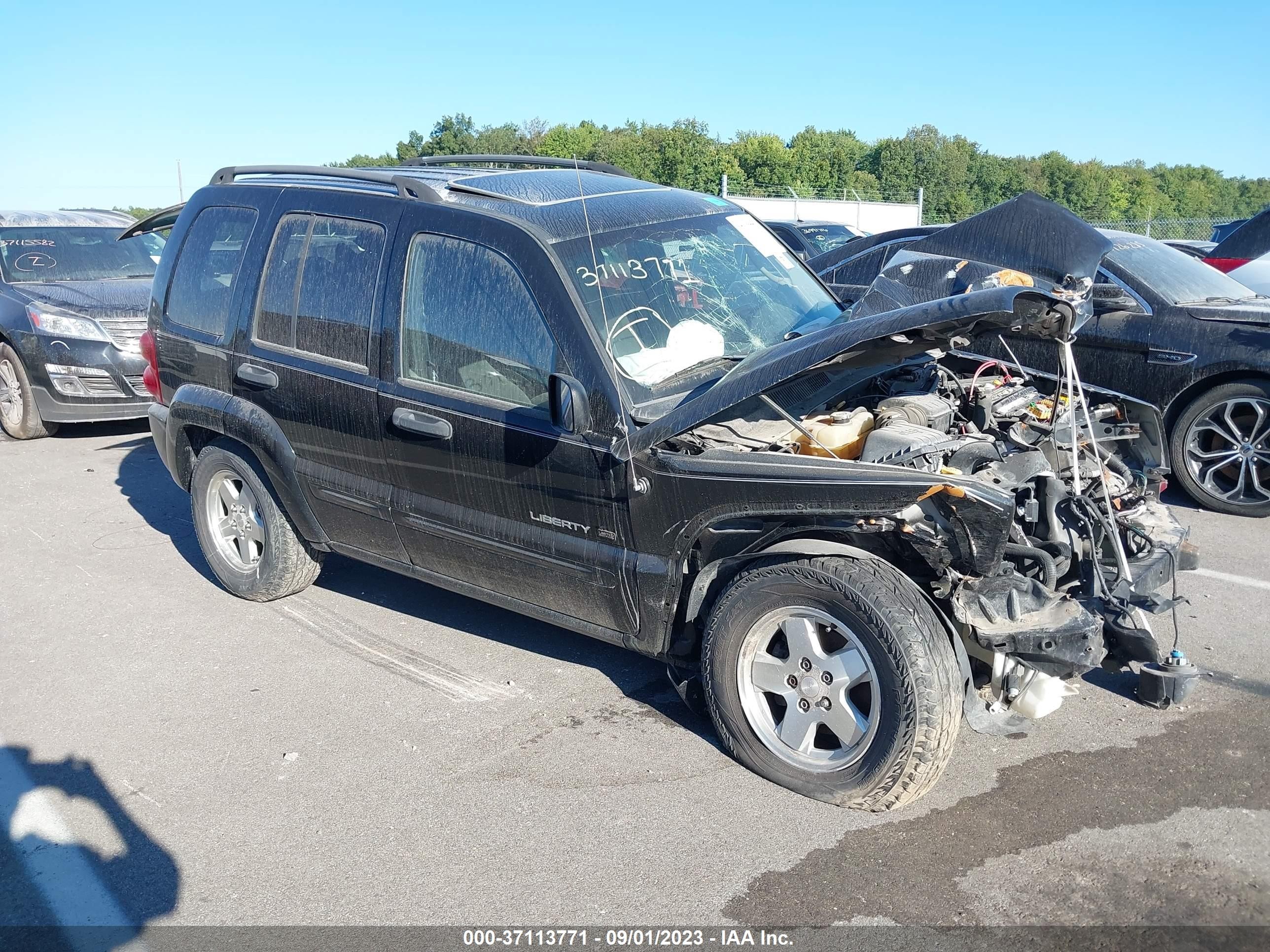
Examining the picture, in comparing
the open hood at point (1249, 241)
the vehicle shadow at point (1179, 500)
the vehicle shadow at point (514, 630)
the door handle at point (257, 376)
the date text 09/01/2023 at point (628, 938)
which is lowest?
the date text 09/01/2023 at point (628, 938)

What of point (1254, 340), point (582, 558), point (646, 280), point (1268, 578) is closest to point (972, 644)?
point (582, 558)

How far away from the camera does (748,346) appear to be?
13.7ft

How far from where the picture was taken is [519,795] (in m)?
3.63

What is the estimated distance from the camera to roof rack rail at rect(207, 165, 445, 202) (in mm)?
4270

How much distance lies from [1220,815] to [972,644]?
91 cm

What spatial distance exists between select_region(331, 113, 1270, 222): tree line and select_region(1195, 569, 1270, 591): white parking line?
31920mm

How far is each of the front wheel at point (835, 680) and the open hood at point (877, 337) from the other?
1.90 feet

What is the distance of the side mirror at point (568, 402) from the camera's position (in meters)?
3.55

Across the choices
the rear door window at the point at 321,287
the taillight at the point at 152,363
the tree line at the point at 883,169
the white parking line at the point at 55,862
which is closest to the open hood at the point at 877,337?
the rear door window at the point at 321,287

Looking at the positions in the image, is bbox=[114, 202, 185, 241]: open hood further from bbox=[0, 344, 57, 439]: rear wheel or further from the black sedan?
the black sedan

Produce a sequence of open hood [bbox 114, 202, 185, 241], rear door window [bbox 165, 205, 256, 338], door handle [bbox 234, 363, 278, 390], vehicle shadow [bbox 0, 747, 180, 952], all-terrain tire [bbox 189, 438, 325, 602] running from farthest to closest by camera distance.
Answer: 1. open hood [bbox 114, 202, 185, 241]
2. all-terrain tire [bbox 189, 438, 325, 602]
3. rear door window [bbox 165, 205, 256, 338]
4. door handle [bbox 234, 363, 278, 390]
5. vehicle shadow [bbox 0, 747, 180, 952]

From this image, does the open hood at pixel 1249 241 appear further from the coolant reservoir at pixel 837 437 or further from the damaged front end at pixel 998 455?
the coolant reservoir at pixel 837 437

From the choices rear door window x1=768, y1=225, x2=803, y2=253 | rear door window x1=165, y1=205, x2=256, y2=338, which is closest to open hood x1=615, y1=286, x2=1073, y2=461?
rear door window x1=165, y1=205, x2=256, y2=338

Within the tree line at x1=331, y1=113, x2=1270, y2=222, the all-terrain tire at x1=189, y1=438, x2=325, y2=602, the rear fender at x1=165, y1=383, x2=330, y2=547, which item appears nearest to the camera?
the rear fender at x1=165, y1=383, x2=330, y2=547
